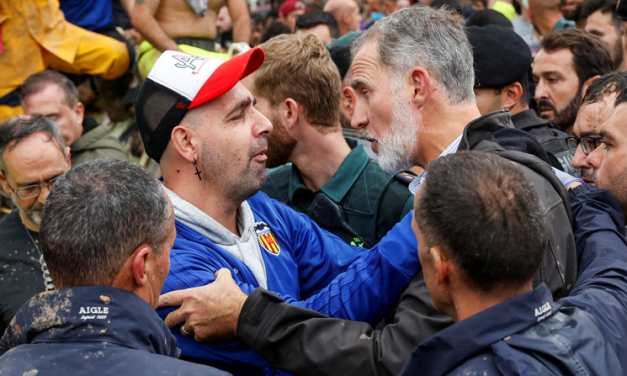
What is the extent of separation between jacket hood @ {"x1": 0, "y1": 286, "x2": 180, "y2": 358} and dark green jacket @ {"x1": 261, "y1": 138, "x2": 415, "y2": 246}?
60.7 inches

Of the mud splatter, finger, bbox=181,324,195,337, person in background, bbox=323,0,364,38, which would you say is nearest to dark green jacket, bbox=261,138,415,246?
finger, bbox=181,324,195,337

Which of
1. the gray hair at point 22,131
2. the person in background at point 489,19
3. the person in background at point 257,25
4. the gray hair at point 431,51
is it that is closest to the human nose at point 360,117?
the gray hair at point 431,51

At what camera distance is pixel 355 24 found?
8898 mm

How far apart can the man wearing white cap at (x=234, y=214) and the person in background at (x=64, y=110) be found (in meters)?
2.99

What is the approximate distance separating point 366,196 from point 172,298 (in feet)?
4.47

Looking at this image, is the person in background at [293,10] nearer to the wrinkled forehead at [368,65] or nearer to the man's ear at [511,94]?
the man's ear at [511,94]

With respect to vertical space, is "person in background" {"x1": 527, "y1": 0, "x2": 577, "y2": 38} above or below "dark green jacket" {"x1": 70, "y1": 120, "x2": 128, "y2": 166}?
above

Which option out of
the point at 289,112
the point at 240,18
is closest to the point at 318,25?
the point at 240,18

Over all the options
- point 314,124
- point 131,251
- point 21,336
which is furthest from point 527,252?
point 314,124

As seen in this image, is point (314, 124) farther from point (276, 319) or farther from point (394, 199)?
point (276, 319)

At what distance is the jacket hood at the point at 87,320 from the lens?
157 centimetres

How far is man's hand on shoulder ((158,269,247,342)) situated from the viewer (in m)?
1.96

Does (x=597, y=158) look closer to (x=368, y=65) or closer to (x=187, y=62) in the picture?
(x=368, y=65)

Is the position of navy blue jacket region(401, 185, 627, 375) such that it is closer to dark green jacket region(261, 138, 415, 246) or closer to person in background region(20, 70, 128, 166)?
dark green jacket region(261, 138, 415, 246)
